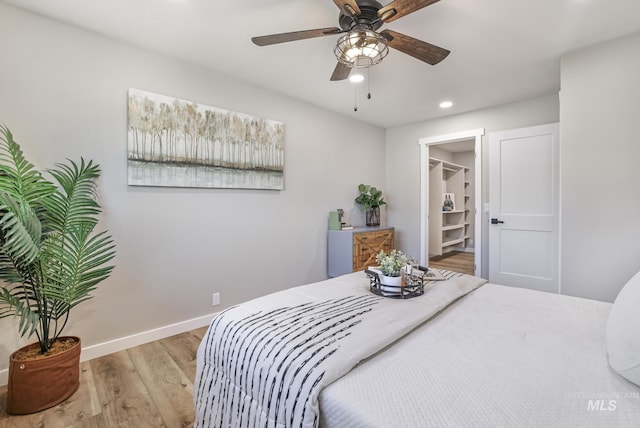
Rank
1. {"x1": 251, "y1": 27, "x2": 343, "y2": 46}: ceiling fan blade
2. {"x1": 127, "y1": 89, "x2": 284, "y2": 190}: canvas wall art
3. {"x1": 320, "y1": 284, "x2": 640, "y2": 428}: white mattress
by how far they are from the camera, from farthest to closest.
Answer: {"x1": 127, "y1": 89, "x2": 284, "y2": 190}: canvas wall art
{"x1": 251, "y1": 27, "x2": 343, "y2": 46}: ceiling fan blade
{"x1": 320, "y1": 284, "x2": 640, "y2": 428}: white mattress

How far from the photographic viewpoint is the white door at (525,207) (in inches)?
128

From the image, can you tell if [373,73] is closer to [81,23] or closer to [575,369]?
[81,23]

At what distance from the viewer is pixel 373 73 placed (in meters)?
2.90

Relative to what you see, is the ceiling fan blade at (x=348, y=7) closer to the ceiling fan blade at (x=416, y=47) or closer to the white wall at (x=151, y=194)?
the ceiling fan blade at (x=416, y=47)

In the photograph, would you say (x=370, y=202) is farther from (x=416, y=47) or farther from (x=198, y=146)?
(x=416, y=47)

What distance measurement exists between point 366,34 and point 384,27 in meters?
0.59

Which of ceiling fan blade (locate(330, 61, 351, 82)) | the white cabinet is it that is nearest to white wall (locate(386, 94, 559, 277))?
the white cabinet

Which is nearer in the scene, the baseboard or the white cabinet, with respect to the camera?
the baseboard

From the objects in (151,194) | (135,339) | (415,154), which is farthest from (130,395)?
(415,154)

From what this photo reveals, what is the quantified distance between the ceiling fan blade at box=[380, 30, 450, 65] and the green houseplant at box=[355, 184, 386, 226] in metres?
2.45

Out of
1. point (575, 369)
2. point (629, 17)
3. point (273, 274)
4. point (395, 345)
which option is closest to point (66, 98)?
point (273, 274)

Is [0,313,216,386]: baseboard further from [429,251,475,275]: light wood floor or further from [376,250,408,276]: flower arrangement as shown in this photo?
[429,251,475,275]: light wood floor

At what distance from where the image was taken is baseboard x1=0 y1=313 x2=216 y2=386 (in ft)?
7.33

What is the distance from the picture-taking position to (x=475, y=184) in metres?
3.91
